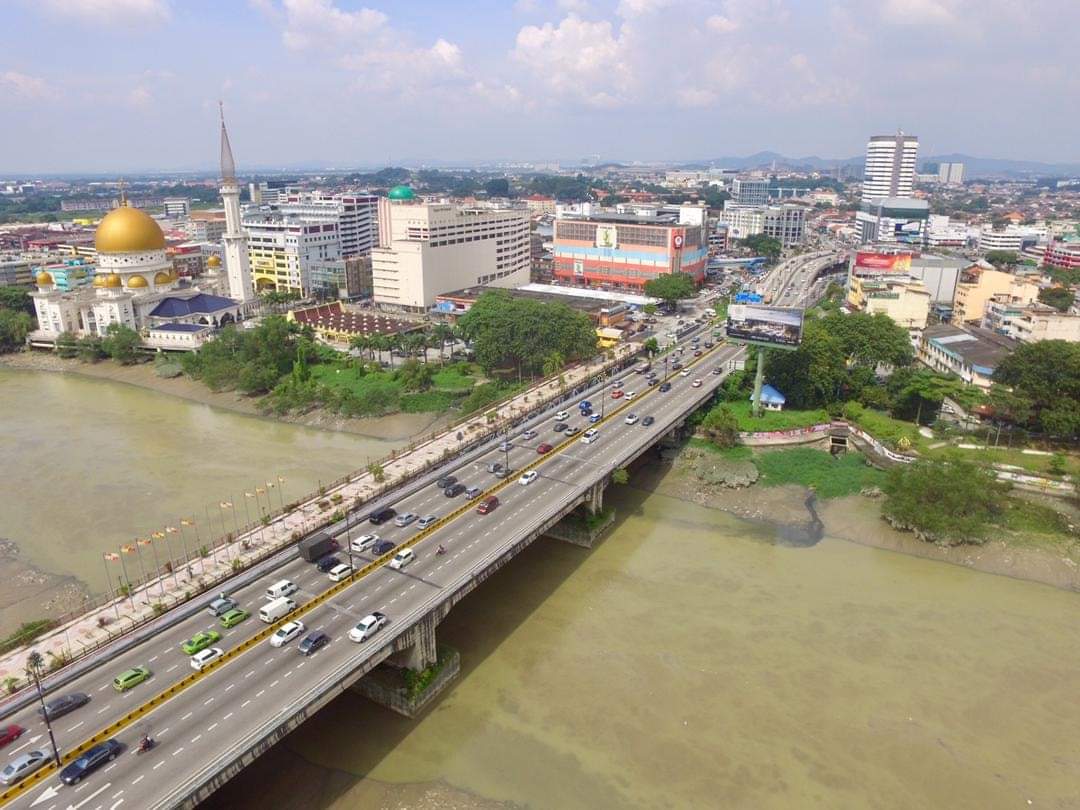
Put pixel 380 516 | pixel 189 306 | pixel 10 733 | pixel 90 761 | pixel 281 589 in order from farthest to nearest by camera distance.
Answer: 1. pixel 189 306
2. pixel 380 516
3. pixel 281 589
4. pixel 10 733
5. pixel 90 761

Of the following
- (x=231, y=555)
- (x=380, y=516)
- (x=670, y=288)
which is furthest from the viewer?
(x=670, y=288)

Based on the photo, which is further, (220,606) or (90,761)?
(220,606)

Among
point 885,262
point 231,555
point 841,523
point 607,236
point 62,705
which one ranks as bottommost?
point 841,523

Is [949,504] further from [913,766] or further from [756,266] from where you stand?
[756,266]

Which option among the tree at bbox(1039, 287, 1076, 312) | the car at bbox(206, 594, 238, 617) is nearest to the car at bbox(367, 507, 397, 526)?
the car at bbox(206, 594, 238, 617)

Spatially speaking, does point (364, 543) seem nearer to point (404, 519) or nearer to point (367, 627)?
point (404, 519)

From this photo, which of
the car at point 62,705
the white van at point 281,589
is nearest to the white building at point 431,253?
the white van at point 281,589

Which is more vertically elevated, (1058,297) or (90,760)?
(1058,297)

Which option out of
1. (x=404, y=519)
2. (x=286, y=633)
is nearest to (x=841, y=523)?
(x=404, y=519)
